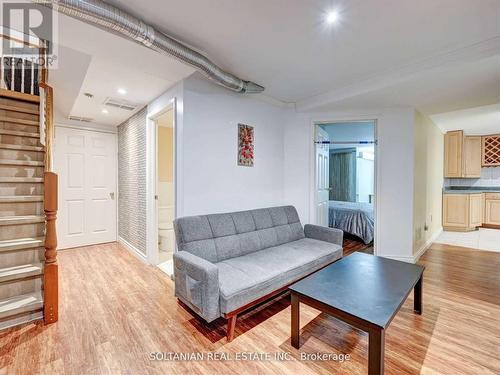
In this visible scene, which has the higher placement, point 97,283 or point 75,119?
point 75,119

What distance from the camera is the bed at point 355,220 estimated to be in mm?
4250

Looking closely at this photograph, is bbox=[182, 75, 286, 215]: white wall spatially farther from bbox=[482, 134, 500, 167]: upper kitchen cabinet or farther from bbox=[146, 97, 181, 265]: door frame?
bbox=[482, 134, 500, 167]: upper kitchen cabinet

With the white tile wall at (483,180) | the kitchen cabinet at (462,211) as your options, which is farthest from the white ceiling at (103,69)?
the white tile wall at (483,180)

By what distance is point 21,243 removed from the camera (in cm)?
211

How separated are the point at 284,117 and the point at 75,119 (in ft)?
11.8

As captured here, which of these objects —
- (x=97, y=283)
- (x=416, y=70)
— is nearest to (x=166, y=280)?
(x=97, y=283)

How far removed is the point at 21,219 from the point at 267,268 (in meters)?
2.23

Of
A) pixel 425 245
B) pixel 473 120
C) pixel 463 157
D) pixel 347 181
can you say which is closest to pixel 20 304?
pixel 425 245

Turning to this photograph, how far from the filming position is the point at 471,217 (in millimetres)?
5449

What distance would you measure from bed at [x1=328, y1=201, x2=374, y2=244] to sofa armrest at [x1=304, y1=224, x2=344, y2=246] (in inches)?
60.4

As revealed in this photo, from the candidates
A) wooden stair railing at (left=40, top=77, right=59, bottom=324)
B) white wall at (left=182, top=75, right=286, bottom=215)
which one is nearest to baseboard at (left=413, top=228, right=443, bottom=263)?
white wall at (left=182, top=75, right=286, bottom=215)

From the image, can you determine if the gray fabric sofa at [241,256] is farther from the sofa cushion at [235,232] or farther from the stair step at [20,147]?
the stair step at [20,147]

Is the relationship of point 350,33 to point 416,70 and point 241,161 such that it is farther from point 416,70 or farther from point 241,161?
point 241,161

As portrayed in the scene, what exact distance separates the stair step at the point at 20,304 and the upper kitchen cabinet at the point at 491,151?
849cm
